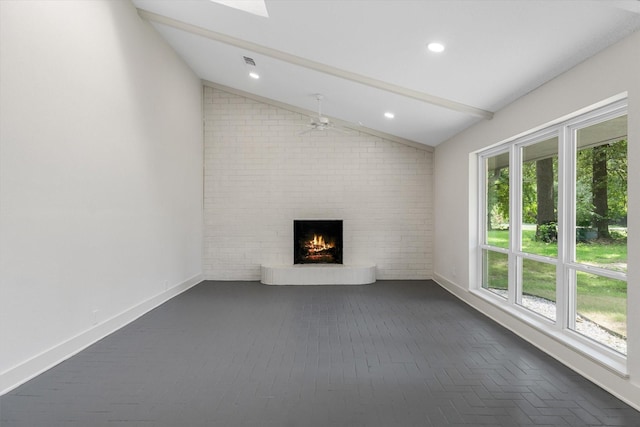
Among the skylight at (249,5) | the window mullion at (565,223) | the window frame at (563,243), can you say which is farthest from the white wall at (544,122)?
the skylight at (249,5)

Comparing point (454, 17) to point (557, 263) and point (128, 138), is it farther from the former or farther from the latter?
point (128, 138)

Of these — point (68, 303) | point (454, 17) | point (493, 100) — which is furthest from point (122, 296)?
point (493, 100)

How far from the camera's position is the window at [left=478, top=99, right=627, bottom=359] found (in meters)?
3.27

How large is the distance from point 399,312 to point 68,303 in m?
3.75

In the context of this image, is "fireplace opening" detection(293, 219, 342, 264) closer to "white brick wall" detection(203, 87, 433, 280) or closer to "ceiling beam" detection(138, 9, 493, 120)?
"white brick wall" detection(203, 87, 433, 280)

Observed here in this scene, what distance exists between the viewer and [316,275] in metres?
7.50

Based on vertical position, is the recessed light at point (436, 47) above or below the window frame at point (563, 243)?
above

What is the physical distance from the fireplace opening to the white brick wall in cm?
15

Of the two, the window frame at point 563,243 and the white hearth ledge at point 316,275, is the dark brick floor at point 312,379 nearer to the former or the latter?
the window frame at point 563,243

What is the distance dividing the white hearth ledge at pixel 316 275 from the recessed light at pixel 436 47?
14.7 ft

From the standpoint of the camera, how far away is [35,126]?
11.0ft

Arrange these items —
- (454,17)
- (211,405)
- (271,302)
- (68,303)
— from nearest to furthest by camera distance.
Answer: (211,405) < (454,17) < (68,303) < (271,302)

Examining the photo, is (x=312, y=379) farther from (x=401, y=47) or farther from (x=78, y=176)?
(x=401, y=47)

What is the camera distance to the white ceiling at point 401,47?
9.89ft
